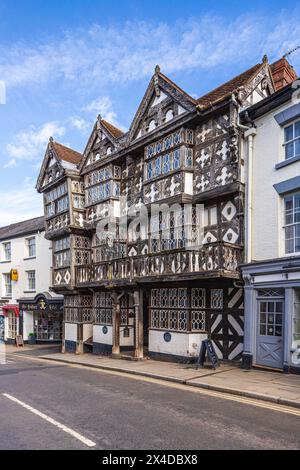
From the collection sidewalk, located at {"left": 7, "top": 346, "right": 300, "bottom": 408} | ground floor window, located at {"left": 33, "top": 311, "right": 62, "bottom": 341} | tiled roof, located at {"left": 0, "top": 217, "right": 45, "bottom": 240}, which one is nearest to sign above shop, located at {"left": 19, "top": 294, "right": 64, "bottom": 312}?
ground floor window, located at {"left": 33, "top": 311, "right": 62, "bottom": 341}

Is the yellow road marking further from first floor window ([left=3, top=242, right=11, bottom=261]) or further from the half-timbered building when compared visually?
first floor window ([left=3, top=242, right=11, bottom=261])

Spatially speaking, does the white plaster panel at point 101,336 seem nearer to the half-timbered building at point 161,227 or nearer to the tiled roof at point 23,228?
the half-timbered building at point 161,227

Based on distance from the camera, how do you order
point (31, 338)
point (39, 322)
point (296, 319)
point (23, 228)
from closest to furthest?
1. point (296, 319)
2. point (31, 338)
3. point (39, 322)
4. point (23, 228)

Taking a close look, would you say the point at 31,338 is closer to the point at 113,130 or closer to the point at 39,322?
the point at 39,322

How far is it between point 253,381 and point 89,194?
42.7ft

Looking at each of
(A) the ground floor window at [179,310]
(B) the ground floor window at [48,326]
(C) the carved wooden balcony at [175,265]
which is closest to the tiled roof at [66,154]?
(C) the carved wooden balcony at [175,265]

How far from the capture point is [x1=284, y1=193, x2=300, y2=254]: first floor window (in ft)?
39.6

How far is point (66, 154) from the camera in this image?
2323 centimetres

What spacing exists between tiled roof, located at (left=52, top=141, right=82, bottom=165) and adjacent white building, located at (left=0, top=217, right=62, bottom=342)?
6.30 meters

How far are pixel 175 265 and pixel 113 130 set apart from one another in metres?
9.13

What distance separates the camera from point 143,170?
58.5 ft

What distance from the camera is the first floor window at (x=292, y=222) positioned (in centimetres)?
1207

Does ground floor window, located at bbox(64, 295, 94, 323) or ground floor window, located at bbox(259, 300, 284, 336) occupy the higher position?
ground floor window, located at bbox(259, 300, 284, 336)

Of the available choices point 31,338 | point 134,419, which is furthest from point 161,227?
point 31,338
